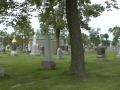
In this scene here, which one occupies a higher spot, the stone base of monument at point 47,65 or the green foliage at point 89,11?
the green foliage at point 89,11

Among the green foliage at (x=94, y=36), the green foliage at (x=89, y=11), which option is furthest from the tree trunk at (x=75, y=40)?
the green foliage at (x=94, y=36)

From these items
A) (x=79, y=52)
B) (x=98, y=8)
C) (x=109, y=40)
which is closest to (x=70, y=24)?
(x=79, y=52)

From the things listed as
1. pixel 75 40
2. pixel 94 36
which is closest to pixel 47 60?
pixel 75 40

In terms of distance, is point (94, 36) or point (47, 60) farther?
point (94, 36)

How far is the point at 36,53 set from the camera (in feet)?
101

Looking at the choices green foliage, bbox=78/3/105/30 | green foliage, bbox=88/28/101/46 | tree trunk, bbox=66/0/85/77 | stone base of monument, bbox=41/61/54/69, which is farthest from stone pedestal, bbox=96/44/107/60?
green foliage, bbox=88/28/101/46

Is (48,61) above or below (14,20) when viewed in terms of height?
below

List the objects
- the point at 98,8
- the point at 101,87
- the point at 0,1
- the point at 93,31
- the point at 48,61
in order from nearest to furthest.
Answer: the point at 101,87, the point at 0,1, the point at 48,61, the point at 98,8, the point at 93,31

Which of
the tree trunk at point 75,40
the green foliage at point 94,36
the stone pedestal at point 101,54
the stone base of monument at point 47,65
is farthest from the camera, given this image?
the green foliage at point 94,36

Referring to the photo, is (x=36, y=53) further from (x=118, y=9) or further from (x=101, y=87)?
(x=101, y=87)

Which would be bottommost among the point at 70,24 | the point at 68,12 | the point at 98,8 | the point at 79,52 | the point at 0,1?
the point at 79,52

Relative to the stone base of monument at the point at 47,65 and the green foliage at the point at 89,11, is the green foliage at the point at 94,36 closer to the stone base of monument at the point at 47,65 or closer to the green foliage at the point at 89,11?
the green foliage at the point at 89,11

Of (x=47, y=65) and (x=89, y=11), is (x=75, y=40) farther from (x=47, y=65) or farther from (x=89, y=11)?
(x=89, y=11)

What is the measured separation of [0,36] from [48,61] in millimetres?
45465
